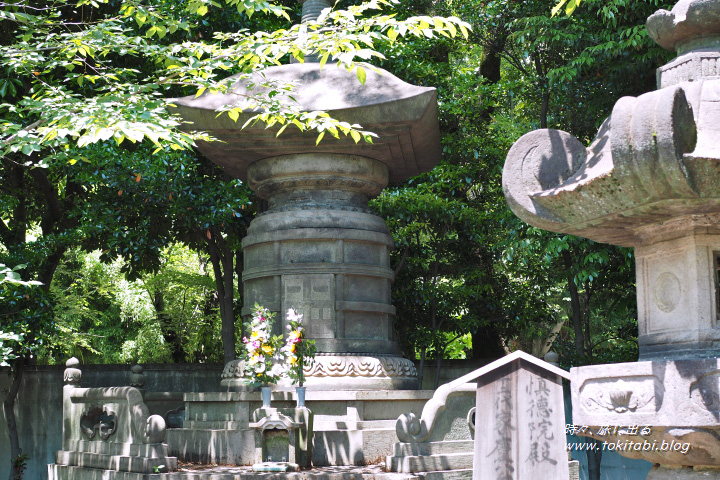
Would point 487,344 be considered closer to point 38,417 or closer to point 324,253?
point 324,253

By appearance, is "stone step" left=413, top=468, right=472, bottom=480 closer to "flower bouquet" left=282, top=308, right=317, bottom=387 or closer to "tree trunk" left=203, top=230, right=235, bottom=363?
"flower bouquet" left=282, top=308, right=317, bottom=387

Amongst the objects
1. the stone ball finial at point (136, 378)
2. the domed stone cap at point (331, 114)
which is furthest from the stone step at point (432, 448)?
the stone ball finial at point (136, 378)

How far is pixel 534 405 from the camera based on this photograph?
4742mm

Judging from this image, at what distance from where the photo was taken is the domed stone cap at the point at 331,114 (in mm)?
8711

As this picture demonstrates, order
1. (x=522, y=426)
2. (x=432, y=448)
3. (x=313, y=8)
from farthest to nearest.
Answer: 1. (x=313, y=8)
2. (x=432, y=448)
3. (x=522, y=426)

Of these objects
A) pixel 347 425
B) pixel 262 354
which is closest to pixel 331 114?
pixel 262 354

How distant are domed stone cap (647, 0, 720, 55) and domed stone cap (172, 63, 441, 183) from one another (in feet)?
12.2

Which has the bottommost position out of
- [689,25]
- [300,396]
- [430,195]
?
[300,396]

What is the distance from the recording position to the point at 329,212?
9320mm

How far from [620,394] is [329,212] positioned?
5.10 metres

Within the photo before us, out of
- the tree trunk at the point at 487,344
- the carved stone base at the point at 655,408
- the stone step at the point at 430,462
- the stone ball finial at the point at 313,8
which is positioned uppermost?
the stone ball finial at the point at 313,8

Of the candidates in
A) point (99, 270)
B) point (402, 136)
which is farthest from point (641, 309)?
point (99, 270)

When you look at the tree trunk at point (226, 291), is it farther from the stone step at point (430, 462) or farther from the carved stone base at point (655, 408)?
the carved stone base at point (655, 408)

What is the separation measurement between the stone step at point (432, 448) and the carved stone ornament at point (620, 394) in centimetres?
273
